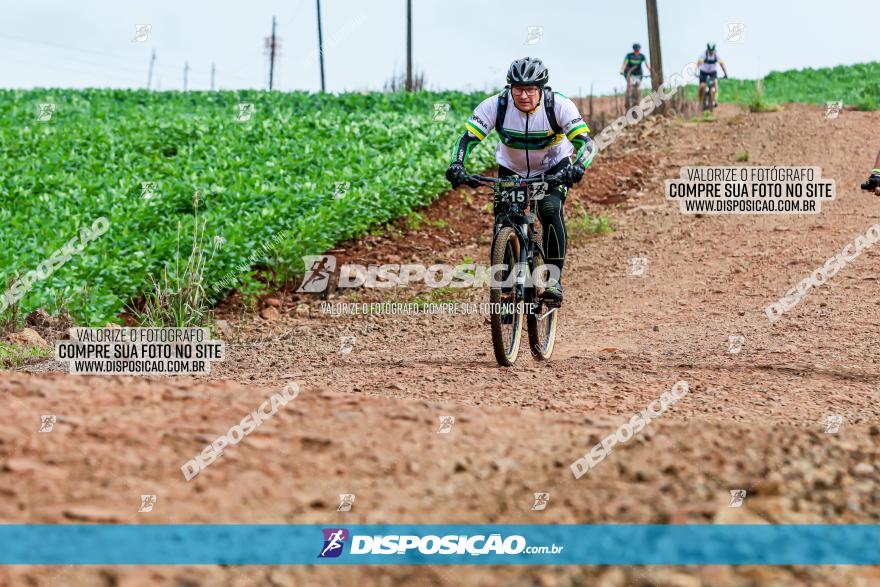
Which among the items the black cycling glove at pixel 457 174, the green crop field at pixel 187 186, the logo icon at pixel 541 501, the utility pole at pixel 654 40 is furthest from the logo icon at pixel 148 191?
the logo icon at pixel 541 501

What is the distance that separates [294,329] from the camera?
440 inches

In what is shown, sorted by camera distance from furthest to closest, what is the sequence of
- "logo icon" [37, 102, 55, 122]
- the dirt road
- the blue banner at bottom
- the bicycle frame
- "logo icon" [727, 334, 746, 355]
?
"logo icon" [37, 102, 55, 122], "logo icon" [727, 334, 746, 355], the bicycle frame, the dirt road, the blue banner at bottom

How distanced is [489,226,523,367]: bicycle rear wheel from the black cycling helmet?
1.15 meters

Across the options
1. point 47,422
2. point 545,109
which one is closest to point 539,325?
point 545,109

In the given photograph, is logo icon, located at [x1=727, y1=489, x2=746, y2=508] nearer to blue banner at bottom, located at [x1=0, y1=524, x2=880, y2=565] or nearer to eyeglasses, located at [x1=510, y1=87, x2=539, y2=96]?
blue banner at bottom, located at [x1=0, y1=524, x2=880, y2=565]

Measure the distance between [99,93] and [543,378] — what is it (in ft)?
102

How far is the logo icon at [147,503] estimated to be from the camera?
3.40 m

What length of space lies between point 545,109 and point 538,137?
239 mm

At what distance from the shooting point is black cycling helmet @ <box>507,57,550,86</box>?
7129mm

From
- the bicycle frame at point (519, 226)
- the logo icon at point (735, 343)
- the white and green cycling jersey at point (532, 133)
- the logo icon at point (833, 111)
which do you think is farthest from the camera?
the logo icon at point (833, 111)

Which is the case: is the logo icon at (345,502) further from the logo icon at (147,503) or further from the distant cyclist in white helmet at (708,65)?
the distant cyclist in white helmet at (708,65)

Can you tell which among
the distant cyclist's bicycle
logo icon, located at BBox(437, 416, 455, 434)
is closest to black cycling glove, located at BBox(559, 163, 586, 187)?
logo icon, located at BBox(437, 416, 455, 434)

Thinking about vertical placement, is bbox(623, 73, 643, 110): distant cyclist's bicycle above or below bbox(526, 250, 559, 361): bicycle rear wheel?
above

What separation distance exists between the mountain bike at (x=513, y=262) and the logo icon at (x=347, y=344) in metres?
2.34
